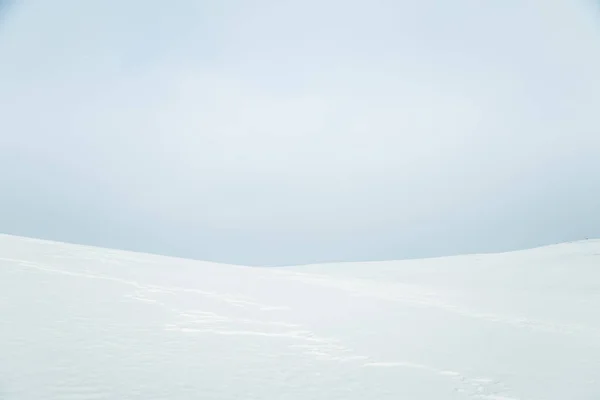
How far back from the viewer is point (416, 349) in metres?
3.13

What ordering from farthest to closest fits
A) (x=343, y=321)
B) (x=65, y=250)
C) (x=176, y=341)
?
(x=65, y=250), (x=343, y=321), (x=176, y=341)

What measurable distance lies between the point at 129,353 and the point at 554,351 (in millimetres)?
2821

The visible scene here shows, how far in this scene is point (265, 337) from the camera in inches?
124

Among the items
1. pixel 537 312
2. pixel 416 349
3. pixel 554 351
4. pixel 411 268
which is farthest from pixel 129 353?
pixel 411 268

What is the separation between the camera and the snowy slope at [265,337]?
2.24 m

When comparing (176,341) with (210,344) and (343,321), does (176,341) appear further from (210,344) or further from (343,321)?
(343,321)

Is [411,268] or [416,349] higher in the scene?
[411,268]

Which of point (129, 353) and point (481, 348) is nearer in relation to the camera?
point (129, 353)

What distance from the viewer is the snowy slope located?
224 centimetres

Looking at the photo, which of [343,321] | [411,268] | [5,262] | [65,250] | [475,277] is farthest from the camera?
[411,268]

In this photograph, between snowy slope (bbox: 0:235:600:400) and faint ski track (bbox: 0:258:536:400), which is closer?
snowy slope (bbox: 0:235:600:400)

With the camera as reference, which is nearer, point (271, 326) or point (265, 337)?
point (265, 337)

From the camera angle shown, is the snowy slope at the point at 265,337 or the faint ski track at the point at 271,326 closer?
the snowy slope at the point at 265,337

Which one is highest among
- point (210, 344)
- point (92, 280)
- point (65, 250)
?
point (65, 250)
